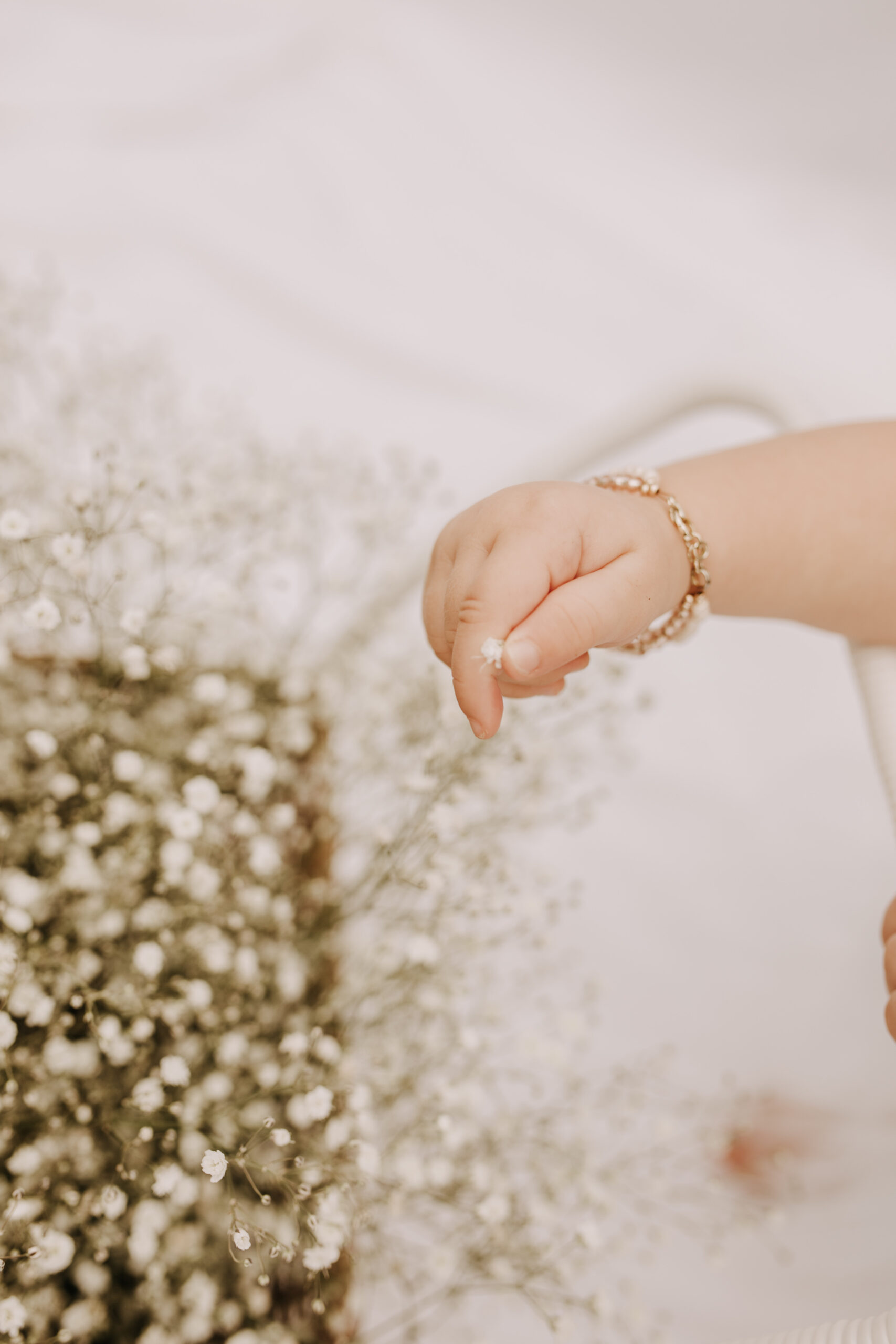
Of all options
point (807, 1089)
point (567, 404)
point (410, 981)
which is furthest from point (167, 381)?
point (807, 1089)

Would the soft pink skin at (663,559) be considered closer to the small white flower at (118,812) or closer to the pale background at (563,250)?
the small white flower at (118,812)

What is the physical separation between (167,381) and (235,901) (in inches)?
23.9

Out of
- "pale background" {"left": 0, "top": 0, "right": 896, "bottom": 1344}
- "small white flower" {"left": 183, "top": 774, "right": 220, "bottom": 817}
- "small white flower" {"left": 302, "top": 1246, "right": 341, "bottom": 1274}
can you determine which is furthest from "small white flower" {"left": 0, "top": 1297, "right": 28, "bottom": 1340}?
"pale background" {"left": 0, "top": 0, "right": 896, "bottom": 1344}

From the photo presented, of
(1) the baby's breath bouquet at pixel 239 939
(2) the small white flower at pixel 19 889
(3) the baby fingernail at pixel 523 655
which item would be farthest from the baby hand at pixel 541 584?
(2) the small white flower at pixel 19 889

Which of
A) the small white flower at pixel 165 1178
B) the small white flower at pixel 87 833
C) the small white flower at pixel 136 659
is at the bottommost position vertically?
the small white flower at pixel 165 1178

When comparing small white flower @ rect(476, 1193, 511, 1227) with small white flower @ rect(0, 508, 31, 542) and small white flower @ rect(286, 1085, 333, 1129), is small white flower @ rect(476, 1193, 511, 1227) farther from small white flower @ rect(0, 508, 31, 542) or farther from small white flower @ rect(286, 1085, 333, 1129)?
small white flower @ rect(0, 508, 31, 542)

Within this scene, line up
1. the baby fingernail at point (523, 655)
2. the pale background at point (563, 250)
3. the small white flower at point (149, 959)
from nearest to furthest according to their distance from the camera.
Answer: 1. the baby fingernail at point (523, 655)
2. the small white flower at point (149, 959)
3. the pale background at point (563, 250)

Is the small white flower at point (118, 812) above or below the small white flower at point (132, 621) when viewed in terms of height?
below

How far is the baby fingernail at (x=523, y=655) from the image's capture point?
0.33 metres

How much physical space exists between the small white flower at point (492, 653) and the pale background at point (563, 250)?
0.57 metres

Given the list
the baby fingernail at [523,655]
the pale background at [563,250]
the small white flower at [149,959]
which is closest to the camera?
the baby fingernail at [523,655]

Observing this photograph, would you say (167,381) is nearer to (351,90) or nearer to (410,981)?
(351,90)

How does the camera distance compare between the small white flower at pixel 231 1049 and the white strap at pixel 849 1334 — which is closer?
the white strap at pixel 849 1334

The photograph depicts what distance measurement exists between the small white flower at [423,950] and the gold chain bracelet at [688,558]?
0.57 feet
